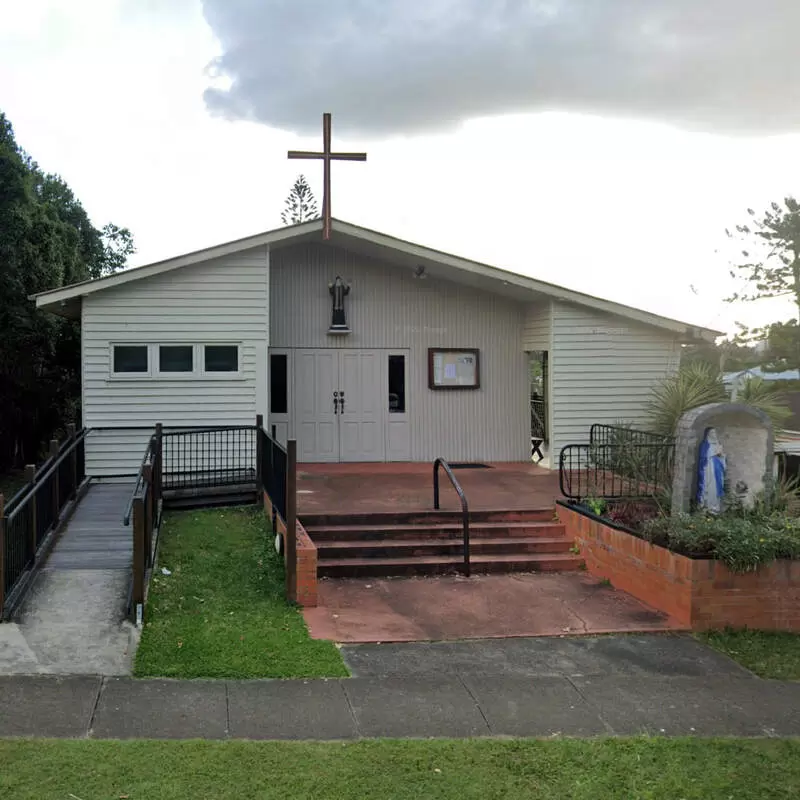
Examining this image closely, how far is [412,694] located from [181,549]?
165 inches

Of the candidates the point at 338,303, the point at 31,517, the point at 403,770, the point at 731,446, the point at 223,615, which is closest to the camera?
the point at 403,770

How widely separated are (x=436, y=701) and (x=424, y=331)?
10.3 m

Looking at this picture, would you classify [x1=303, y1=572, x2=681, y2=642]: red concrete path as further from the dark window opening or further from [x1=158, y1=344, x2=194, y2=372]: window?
the dark window opening

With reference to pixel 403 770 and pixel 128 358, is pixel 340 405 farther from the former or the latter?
pixel 403 770

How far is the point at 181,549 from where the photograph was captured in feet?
28.9

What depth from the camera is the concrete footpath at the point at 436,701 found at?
15.8 ft

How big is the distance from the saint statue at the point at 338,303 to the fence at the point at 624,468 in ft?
15.6

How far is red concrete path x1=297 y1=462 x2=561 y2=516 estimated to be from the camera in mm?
10133

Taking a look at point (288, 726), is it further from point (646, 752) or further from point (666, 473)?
point (666, 473)

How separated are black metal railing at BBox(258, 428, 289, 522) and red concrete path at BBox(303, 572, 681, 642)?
1119 mm

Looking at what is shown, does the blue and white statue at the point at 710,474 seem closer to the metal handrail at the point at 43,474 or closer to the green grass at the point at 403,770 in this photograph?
the green grass at the point at 403,770

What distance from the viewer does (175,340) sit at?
42.3ft

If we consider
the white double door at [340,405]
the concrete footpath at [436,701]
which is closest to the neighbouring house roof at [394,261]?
the white double door at [340,405]

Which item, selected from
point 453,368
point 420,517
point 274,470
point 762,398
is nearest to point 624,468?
point 762,398
